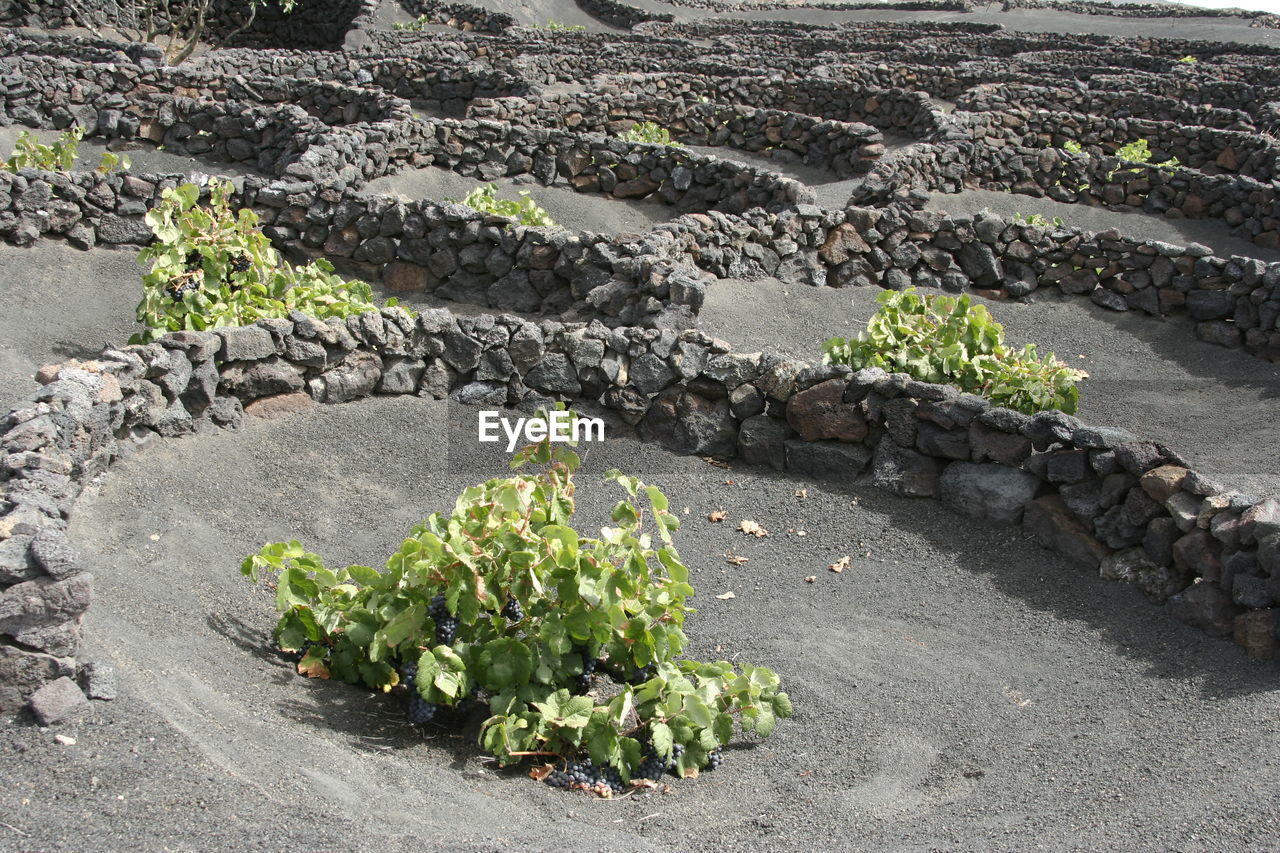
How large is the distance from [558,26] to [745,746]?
3653 centimetres

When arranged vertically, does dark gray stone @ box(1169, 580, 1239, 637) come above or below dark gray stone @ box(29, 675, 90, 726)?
below

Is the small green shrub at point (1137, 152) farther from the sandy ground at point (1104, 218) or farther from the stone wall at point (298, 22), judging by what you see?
the stone wall at point (298, 22)

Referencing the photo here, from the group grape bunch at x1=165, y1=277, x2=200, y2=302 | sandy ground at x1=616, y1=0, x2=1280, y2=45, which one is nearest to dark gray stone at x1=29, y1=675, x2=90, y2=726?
grape bunch at x1=165, y1=277, x2=200, y2=302

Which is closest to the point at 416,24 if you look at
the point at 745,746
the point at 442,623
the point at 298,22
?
the point at 298,22

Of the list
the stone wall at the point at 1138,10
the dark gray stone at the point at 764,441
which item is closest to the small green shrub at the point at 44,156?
the dark gray stone at the point at 764,441

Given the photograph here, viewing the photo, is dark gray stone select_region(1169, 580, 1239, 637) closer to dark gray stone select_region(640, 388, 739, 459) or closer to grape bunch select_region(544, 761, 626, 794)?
dark gray stone select_region(640, 388, 739, 459)

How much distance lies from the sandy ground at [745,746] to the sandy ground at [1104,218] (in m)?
10.4

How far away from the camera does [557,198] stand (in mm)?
17297

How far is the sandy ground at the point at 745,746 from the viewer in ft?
14.5

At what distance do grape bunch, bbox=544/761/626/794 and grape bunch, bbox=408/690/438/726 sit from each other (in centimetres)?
63

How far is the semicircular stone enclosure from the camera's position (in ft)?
23.2

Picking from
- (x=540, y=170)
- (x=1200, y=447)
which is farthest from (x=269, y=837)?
(x=540, y=170)

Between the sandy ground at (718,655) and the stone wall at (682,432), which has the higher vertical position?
the stone wall at (682,432)

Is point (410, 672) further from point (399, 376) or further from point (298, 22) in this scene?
point (298, 22)
